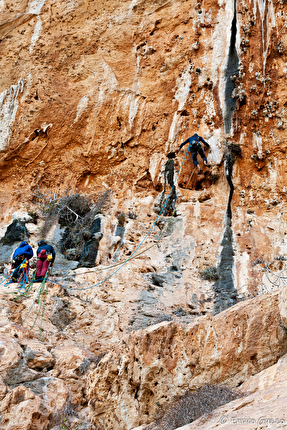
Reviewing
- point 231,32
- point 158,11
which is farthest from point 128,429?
point 158,11

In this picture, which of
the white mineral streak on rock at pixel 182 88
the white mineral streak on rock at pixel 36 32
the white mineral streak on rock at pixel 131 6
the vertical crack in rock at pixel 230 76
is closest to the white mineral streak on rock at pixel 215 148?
the vertical crack in rock at pixel 230 76

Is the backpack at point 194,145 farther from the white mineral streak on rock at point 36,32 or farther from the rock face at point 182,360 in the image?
the white mineral streak on rock at point 36,32

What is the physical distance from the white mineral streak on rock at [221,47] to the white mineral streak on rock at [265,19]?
913 millimetres

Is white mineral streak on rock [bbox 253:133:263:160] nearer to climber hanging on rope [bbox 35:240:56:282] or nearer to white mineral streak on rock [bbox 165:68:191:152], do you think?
white mineral streak on rock [bbox 165:68:191:152]

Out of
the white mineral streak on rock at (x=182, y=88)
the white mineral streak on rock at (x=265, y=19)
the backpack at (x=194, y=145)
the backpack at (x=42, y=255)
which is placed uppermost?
the white mineral streak on rock at (x=265, y=19)

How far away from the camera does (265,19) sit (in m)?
13.5

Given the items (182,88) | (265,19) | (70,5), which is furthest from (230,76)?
(70,5)

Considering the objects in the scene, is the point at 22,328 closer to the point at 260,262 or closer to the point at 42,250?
the point at 42,250

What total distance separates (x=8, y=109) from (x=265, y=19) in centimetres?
938

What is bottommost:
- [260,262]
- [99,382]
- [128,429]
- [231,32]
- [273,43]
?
[260,262]

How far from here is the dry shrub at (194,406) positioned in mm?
4586

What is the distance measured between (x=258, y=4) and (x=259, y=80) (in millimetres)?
2887

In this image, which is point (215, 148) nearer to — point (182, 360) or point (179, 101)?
point (179, 101)

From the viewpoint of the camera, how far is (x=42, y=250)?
9.36 meters
